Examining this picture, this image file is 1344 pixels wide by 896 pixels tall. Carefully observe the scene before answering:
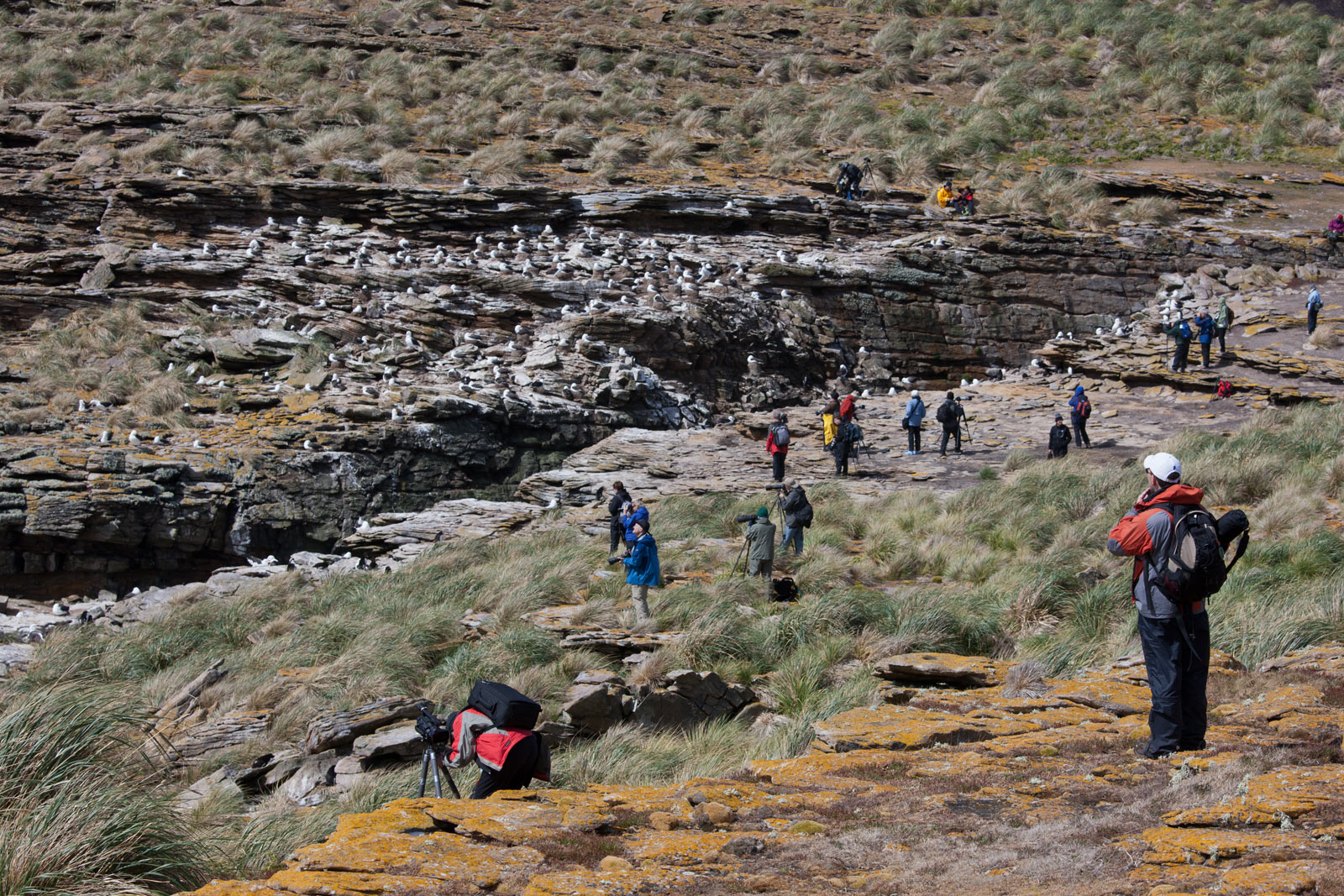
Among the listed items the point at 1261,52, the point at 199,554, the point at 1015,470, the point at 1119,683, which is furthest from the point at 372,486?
the point at 1261,52

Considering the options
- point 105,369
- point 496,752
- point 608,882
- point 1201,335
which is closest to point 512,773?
point 496,752

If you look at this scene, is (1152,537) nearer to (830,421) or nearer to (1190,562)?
(1190,562)

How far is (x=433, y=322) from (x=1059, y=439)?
1312 centimetres

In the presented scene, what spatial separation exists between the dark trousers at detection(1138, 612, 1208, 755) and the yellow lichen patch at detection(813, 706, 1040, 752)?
3.48ft

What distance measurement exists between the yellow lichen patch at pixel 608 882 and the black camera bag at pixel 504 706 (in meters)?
1.36

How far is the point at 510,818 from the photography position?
4.29 meters

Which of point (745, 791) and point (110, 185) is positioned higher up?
point (110, 185)

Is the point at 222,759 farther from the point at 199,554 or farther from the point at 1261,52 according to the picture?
the point at 1261,52

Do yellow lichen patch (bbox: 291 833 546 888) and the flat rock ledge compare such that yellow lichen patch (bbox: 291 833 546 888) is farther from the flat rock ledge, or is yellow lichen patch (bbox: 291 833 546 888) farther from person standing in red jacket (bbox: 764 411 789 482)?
person standing in red jacket (bbox: 764 411 789 482)

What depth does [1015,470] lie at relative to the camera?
1675 centimetres

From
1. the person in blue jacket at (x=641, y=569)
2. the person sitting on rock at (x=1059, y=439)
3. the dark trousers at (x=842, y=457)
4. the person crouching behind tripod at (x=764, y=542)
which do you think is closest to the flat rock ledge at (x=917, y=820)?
the person in blue jacket at (x=641, y=569)

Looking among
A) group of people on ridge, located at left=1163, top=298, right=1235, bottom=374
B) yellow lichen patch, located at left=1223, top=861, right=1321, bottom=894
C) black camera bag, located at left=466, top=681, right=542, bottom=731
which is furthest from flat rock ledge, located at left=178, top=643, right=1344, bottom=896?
group of people on ridge, located at left=1163, top=298, right=1235, bottom=374

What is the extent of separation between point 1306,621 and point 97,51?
38.1 metres

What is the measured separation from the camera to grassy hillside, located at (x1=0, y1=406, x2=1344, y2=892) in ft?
15.5
